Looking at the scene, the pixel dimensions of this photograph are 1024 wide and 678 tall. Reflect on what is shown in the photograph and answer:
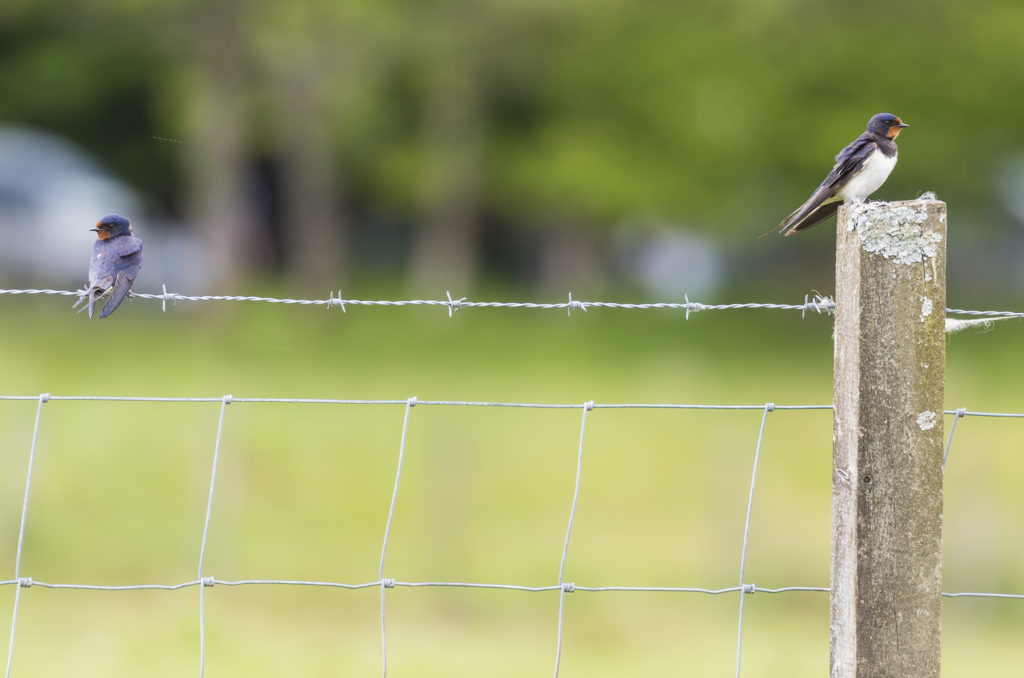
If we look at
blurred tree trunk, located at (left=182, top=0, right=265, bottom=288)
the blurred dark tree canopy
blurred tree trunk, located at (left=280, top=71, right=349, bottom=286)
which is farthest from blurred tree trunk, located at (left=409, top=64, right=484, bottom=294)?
blurred tree trunk, located at (left=182, top=0, right=265, bottom=288)

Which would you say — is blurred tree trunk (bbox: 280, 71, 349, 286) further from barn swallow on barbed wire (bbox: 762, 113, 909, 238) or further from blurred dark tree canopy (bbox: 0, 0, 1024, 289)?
barn swallow on barbed wire (bbox: 762, 113, 909, 238)

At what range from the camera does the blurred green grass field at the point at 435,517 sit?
30.9 ft

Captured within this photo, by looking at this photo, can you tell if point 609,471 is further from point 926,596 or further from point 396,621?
point 926,596

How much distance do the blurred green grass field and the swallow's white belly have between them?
499 cm

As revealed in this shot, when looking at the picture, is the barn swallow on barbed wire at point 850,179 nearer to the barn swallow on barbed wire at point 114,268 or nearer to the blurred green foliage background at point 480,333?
the barn swallow on barbed wire at point 114,268

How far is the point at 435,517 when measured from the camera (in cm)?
1195

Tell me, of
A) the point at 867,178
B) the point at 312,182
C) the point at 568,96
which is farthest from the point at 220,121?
the point at 867,178

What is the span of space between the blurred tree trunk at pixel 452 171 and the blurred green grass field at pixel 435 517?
6536 millimetres

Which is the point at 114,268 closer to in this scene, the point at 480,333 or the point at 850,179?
the point at 850,179

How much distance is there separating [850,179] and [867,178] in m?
0.08

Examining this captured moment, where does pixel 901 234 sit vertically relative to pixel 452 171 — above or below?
below

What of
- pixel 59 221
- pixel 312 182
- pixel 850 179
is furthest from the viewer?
pixel 312 182

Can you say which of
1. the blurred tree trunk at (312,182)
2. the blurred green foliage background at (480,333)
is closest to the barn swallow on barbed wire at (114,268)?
the blurred green foliage background at (480,333)

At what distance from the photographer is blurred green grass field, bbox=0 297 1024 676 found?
941cm
